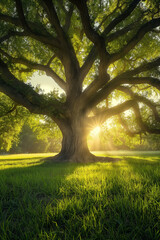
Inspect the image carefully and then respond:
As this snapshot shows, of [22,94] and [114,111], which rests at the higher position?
[22,94]

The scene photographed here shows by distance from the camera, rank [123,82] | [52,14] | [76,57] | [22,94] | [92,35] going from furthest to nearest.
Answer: [76,57] < [123,82] < [22,94] < [52,14] < [92,35]

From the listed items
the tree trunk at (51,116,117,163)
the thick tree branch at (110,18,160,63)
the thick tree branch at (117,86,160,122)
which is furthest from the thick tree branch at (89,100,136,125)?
the thick tree branch at (110,18,160,63)

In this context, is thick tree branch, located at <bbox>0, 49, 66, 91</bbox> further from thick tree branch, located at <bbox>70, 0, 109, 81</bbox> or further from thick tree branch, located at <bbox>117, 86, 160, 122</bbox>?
thick tree branch, located at <bbox>117, 86, 160, 122</bbox>

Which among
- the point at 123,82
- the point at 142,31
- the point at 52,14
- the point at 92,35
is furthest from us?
the point at 123,82

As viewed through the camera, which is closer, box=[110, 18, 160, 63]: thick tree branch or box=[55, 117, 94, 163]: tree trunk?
box=[110, 18, 160, 63]: thick tree branch

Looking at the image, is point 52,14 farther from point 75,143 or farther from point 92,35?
point 75,143

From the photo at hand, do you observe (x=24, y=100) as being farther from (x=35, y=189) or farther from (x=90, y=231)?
(x=90, y=231)

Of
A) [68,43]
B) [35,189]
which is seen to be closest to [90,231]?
[35,189]

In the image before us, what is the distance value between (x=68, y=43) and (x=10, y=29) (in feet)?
12.5

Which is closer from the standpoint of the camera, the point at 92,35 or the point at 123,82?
the point at 92,35

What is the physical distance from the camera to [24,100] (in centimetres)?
971

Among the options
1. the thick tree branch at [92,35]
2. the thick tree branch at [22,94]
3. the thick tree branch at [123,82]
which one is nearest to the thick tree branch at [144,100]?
the thick tree branch at [123,82]

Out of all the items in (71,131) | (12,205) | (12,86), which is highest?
(12,86)

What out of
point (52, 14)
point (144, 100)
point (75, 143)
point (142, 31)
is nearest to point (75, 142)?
point (75, 143)
